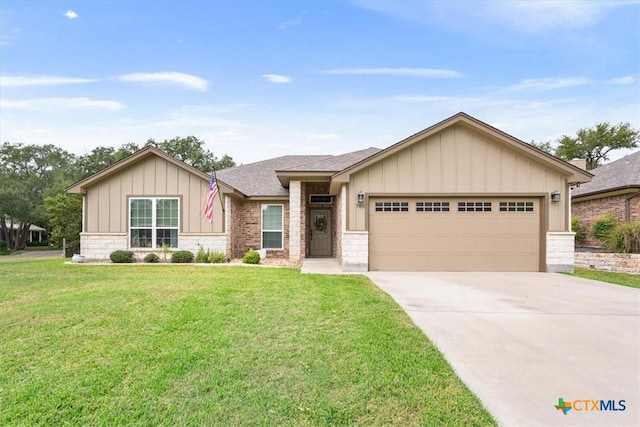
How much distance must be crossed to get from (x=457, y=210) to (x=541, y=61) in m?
9.05

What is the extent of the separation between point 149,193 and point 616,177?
18898mm

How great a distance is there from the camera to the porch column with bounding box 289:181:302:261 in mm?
12180

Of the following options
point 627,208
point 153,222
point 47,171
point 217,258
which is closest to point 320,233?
point 217,258

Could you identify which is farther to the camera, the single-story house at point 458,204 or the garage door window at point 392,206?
the garage door window at point 392,206

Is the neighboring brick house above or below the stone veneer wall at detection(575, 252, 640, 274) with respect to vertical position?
above

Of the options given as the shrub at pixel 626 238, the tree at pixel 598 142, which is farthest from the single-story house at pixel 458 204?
the tree at pixel 598 142

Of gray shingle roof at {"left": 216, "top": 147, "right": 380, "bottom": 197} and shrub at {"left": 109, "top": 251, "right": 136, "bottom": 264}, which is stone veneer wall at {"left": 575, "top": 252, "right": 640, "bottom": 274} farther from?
shrub at {"left": 109, "top": 251, "right": 136, "bottom": 264}

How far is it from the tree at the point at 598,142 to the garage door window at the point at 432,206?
32.0 meters

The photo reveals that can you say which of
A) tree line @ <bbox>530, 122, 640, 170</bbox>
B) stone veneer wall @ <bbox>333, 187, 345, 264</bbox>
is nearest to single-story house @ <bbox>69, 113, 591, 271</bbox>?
stone veneer wall @ <bbox>333, 187, 345, 264</bbox>

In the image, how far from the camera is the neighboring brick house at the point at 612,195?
12.3 meters

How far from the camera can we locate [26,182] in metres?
36.3

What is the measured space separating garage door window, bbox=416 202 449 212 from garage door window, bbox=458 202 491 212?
1.48 ft

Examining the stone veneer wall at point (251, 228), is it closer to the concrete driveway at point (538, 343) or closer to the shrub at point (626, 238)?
the concrete driveway at point (538, 343)

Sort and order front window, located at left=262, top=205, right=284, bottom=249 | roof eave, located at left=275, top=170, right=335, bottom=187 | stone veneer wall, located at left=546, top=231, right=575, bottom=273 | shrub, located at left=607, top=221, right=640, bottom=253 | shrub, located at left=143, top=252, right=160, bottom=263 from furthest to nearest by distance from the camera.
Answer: front window, located at left=262, top=205, right=284, bottom=249 < shrub, located at left=143, top=252, right=160, bottom=263 < roof eave, located at left=275, top=170, right=335, bottom=187 < shrub, located at left=607, top=221, right=640, bottom=253 < stone veneer wall, located at left=546, top=231, right=575, bottom=273
